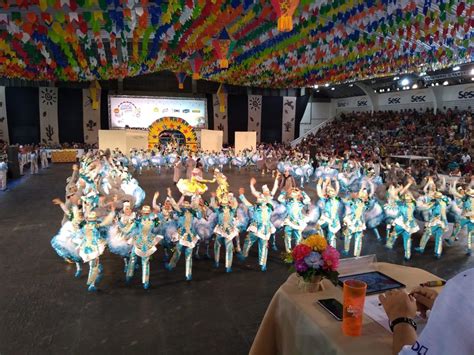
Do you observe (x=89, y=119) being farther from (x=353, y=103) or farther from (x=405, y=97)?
(x=405, y=97)

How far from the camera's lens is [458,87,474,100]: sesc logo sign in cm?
2077

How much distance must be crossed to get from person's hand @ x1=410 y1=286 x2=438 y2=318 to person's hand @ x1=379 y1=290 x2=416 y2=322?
1.24ft

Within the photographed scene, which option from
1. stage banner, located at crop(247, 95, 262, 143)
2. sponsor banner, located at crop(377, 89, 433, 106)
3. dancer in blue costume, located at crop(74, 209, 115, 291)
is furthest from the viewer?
stage banner, located at crop(247, 95, 262, 143)

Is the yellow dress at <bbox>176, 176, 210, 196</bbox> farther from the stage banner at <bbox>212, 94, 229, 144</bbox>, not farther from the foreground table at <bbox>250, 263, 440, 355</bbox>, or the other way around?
the stage banner at <bbox>212, 94, 229, 144</bbox>

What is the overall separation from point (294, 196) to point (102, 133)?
1479 cm

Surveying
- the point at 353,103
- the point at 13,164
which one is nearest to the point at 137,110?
the point at 13,164

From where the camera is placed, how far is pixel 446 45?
11.9 meters

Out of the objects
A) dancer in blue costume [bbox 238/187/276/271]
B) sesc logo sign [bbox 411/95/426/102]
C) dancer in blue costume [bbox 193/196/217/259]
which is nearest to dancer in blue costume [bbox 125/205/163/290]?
dancer in blue costume [bbox 193/196/217/259]

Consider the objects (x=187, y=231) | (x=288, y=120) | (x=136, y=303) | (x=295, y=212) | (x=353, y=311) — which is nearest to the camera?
(x=353, y=311)

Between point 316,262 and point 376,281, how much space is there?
19.1 inches

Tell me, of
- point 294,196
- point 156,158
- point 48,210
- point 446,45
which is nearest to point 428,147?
point 446,45

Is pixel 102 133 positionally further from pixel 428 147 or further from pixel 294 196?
pixel 428 147

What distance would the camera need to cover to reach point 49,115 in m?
26.6

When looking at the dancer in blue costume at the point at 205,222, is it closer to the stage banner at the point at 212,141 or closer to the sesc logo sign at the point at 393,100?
the stage banner at the point at 212,141
